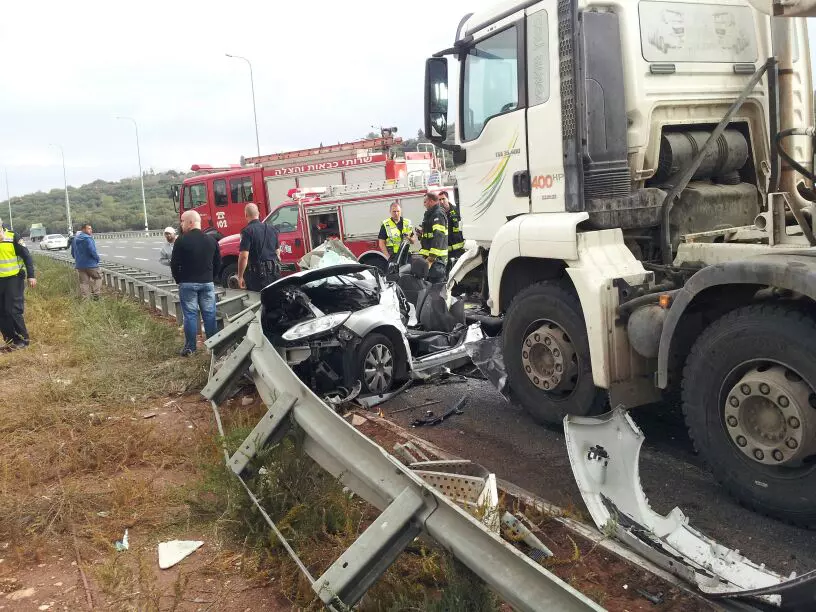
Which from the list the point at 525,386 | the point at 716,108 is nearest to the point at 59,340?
the point at 525,386

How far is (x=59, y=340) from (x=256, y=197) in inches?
393

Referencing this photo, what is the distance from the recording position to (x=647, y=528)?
3.31m

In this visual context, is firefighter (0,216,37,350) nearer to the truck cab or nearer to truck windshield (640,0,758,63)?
truck windshield (640,0,758,63)

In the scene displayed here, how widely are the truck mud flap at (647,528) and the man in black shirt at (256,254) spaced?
Result: 576 centimetres

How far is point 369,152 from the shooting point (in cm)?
1836

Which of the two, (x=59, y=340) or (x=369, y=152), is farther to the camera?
(x=369, y=152)

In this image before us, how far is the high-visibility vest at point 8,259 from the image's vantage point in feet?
30.4

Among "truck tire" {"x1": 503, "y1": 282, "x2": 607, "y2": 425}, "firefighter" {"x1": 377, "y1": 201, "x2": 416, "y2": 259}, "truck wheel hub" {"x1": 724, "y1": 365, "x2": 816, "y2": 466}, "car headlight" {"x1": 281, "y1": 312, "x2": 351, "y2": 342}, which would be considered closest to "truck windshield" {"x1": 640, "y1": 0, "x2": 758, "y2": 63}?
"truck tire" {"x1": 503, "y1": 282, "x2": 607, "y2": 425}

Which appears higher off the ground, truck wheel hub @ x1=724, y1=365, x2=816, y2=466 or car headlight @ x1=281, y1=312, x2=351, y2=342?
car headlight @ x1=281, y1=312, x2=351, y2=342

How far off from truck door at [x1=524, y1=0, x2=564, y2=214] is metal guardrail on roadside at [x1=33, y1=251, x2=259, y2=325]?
133 inches

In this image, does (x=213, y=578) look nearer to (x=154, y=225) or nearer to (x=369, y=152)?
(x=369, y=152)

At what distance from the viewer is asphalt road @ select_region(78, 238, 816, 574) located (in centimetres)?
334

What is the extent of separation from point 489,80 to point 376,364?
8.30 ft

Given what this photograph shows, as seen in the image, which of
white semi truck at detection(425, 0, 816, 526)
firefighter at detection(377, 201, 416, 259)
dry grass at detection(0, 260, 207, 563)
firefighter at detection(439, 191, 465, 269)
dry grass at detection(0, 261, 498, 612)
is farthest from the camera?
firefighter at detection(377, 201, 416, 259)
